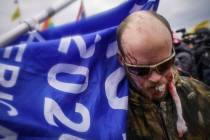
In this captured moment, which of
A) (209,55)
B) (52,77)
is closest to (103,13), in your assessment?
(52,77)

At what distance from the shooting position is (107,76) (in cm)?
249

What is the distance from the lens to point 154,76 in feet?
7.23

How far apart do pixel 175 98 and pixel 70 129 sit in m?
0.64

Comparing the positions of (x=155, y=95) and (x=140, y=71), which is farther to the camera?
(x=155, y=95)

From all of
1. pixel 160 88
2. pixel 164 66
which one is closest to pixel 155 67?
pixel 164 66

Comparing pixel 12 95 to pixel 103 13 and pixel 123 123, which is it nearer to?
pixel 123 123

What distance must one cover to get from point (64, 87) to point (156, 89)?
521 mm

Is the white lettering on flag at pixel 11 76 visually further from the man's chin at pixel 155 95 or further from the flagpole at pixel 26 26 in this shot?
the man's chin at pixel 155 95

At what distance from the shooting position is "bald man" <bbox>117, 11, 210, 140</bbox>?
7.09 ft

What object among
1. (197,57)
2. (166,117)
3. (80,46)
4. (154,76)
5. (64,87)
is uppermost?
(80,46)

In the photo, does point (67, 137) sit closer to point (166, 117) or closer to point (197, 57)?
point (166, 117)

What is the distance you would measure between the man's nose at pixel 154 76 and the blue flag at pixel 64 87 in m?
0.27

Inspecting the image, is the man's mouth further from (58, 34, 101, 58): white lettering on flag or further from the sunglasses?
(58, 34, 101, 58): white lettering on flag

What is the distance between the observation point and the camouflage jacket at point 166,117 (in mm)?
2363
